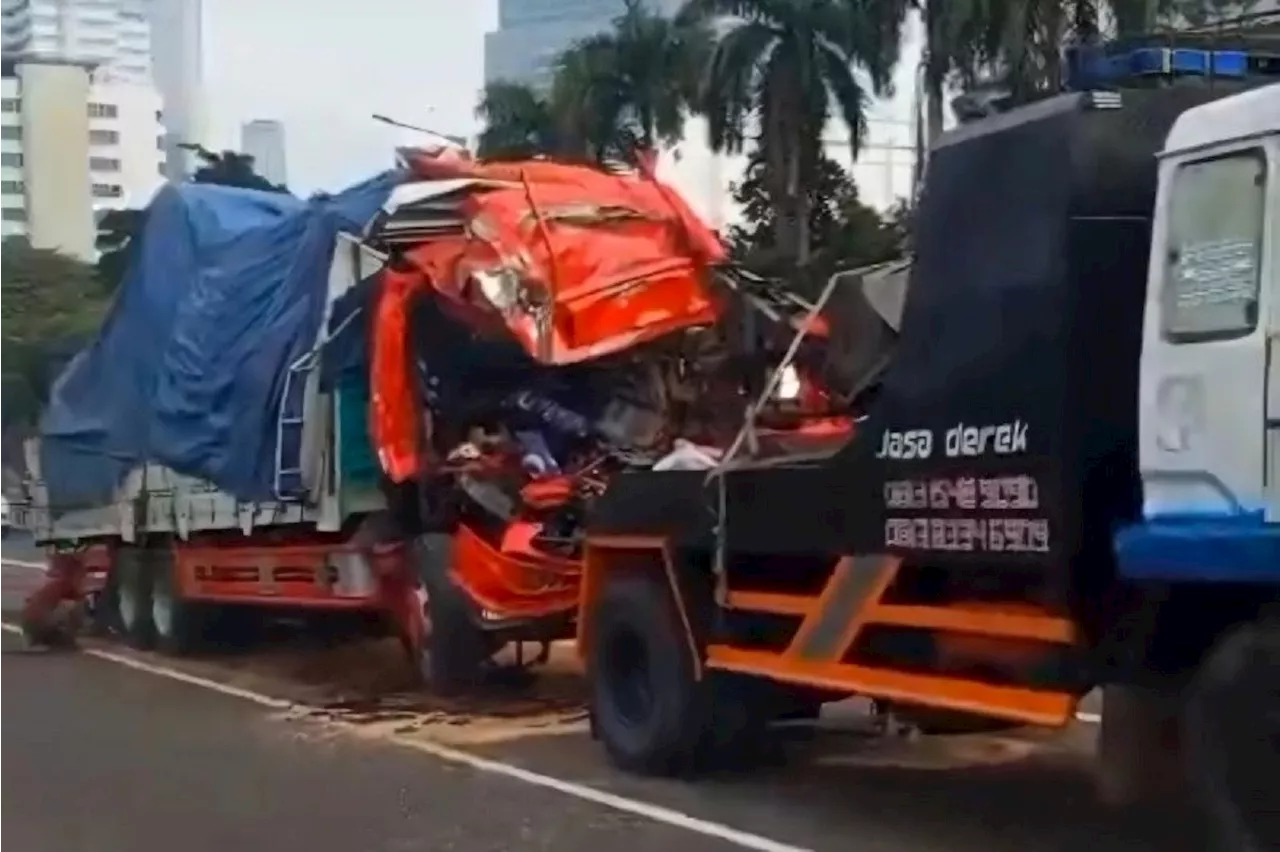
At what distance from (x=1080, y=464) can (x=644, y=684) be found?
3.83m

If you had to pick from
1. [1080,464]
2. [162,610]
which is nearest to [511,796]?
[1080,464]

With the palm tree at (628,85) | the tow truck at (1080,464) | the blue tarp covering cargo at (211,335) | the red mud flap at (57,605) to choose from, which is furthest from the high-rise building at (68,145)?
the tow truck at (1080,464)

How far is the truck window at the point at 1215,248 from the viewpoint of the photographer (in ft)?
22.7

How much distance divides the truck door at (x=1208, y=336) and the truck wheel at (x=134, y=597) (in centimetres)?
1331

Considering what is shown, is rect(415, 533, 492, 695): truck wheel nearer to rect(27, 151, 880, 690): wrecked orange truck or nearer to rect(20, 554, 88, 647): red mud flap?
rect(27, 151, 880, 690): wrecked orange truck

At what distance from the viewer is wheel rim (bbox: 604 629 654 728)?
10.9 m

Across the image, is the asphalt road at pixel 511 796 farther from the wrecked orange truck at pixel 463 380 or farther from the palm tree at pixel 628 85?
the palm tree at pixel 628 85

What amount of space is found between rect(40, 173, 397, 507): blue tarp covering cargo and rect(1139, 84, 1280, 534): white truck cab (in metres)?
8.35

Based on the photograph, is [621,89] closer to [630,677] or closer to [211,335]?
[211,335]

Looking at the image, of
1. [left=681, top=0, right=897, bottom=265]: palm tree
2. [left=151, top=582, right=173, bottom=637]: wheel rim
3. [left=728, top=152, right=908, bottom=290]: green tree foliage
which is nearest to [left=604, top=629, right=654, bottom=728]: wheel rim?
[left=151, top=582, right=173, bottom=637]: wheel rim

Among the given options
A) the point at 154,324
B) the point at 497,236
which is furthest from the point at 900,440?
the point at 154,324

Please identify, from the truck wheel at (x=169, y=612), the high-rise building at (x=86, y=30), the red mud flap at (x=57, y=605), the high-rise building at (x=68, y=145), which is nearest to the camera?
the truck wheel at (x=169, y=612)

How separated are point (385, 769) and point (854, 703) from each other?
2.83 metres

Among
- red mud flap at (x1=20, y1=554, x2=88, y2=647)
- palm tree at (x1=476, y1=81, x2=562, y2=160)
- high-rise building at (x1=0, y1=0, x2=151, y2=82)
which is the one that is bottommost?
red mud flap at (x1=20, y1=554, x2=88, y2=647)
